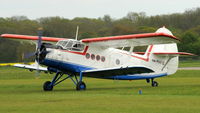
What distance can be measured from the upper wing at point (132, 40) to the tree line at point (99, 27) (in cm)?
2965

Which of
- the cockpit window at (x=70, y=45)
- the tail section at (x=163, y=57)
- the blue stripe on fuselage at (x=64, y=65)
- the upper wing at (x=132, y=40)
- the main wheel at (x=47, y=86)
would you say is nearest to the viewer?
the upper wing at (x=132, y=40)

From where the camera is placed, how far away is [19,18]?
281 ft

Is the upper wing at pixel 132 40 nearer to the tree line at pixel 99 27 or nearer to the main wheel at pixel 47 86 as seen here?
the main wheel at pixel 47 86

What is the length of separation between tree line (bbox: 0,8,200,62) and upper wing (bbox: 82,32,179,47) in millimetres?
29652

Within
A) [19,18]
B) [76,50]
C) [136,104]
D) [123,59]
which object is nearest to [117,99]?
[136,104]

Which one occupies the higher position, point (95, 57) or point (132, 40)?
point (132, 40)

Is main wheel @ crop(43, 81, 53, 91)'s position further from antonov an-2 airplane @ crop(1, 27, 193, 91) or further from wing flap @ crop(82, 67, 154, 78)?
wing flap @ crop(82, 67, 154, 78)

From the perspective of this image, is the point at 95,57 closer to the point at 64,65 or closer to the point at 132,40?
the point at 64,65

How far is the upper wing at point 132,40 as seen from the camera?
953 inches

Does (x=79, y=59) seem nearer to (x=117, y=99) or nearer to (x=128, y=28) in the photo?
(x=117, y=99)

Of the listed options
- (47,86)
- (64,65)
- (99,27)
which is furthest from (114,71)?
(99,27)

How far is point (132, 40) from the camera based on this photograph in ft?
83.4

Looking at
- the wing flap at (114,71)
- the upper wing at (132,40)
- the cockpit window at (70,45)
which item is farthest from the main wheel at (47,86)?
the upper wing at (132,40)

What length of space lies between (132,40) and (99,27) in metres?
58.0
